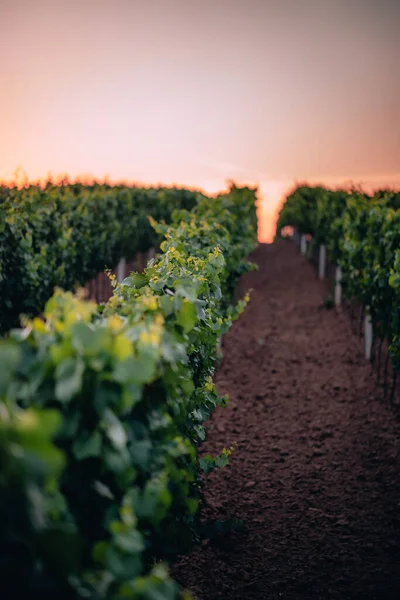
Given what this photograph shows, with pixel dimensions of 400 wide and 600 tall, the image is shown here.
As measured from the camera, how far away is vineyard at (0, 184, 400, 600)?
7.07ft

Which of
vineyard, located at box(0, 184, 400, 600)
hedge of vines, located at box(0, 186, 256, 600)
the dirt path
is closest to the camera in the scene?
hedge of vines, located at box(0, 186, 256, 600)

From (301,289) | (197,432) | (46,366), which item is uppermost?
(46,366)

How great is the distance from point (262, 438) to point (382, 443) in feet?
4.66

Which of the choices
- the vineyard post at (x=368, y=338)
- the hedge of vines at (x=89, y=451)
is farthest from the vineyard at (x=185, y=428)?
the vineyard post at (x=368, y=338)

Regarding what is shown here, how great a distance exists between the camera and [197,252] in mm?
5949

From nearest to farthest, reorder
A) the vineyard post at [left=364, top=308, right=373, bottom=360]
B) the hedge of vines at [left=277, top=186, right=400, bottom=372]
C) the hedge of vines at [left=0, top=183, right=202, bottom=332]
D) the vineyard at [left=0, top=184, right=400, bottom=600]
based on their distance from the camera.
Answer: the vineyard at [left=0, top=184, right=400, bottom=600]
the hedge of vines at [left=277, top=186, right=400, bottom=372]
the hedge of vines at [left=0, top=183, right=202, bottom=332]
the vineyard post at [left=364, top=308, right=373, bottom=360]

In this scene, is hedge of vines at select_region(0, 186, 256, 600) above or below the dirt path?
above

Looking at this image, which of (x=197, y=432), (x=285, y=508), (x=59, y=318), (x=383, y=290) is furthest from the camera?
(x=383, y=290)

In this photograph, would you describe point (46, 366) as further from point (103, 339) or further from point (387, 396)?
point (387, 396)

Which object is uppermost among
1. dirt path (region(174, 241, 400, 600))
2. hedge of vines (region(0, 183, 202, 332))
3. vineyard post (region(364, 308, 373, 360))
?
hedge of vines (region(0, 183, 202, 332))

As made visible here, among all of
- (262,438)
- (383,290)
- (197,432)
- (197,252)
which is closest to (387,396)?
(383,290)

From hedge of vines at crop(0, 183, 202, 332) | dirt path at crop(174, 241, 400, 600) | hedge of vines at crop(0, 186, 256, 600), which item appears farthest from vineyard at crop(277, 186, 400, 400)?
hedge of vines at crop(0, 186, 256, 600)

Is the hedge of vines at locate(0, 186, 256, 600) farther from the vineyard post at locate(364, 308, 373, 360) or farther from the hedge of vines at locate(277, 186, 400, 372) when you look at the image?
the vineyard post at locate(364, 308, 373, 360)

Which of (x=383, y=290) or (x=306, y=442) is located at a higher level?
(x=383, y=290)
